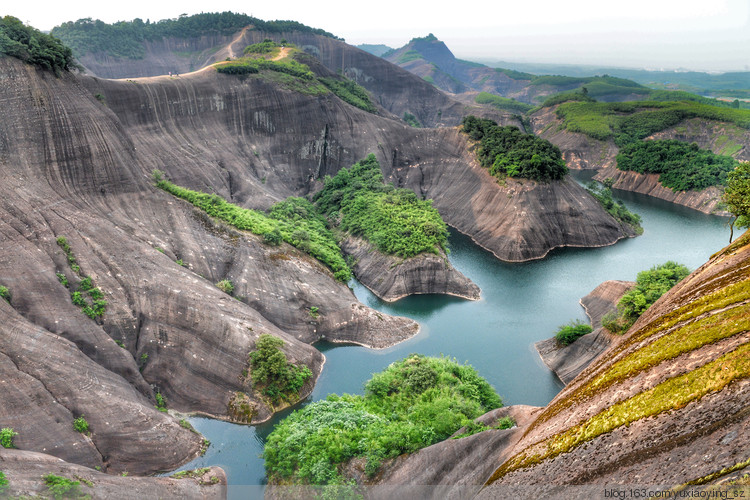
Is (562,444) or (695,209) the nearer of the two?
(562,444)

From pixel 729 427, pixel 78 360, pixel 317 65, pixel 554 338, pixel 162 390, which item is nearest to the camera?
pixel 729 427

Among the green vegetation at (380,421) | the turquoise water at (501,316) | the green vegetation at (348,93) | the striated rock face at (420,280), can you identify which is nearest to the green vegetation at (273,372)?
the turquoise water at (501,316)

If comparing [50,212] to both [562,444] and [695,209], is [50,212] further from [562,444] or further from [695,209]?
[695,209]

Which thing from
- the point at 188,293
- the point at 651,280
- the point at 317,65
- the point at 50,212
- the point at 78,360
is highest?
the point at 317,65

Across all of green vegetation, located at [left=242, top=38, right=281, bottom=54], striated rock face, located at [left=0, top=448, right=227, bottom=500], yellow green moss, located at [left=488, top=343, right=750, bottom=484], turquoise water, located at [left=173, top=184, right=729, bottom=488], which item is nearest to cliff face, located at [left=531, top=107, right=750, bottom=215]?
turquoise water, located at [left=173, top=184, right=729, bottom=488]

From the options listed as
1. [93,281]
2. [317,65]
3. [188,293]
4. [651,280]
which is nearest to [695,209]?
[651,280]

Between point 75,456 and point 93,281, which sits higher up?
point 93,281

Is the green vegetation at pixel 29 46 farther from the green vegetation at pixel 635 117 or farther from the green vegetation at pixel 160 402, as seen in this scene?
the green vegetation at pixel 635 117

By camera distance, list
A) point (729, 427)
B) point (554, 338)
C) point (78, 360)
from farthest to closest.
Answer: point (554, 338)
point (78, 360)
point (729, 427)
